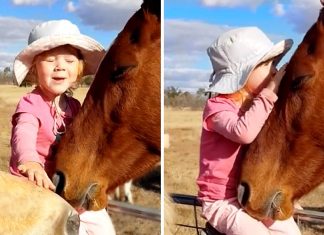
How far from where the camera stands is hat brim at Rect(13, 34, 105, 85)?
1725 mm

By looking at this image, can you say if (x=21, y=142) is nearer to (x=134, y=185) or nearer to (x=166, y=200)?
Answer: (x=166, y=200)

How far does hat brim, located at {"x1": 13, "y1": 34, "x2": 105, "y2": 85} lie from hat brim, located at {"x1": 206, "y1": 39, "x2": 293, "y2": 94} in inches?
14.2

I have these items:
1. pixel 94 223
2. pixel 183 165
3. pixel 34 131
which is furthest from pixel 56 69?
pixel 183 165

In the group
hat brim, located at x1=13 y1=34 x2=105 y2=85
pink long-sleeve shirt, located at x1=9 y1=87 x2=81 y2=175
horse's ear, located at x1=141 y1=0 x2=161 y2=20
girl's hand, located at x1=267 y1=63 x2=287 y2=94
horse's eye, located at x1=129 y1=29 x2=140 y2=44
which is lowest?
pink long-sleeve shirt, located at x1=9 y1=87 x2=81 y2=175

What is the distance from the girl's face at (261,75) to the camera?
5.39 feet

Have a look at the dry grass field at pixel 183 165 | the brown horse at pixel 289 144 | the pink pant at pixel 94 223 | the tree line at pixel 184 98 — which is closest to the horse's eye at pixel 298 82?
the brown horse at pixel 289 144

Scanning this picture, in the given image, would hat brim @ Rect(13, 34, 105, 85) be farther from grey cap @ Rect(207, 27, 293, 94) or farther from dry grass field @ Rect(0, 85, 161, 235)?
grey cap @ Rect(207, 27, 293, 94)

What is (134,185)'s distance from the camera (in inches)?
128

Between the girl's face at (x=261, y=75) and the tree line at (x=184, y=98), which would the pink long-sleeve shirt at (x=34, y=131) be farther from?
the girl's face at (x=261, y=75)

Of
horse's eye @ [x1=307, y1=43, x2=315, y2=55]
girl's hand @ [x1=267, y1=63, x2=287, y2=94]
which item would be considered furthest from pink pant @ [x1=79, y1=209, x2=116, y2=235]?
horse's eye @ [x1=307, y1=43, x2=315, y2=55]

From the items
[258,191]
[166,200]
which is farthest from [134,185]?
[258,191]

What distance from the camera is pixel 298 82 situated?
61.6 inches

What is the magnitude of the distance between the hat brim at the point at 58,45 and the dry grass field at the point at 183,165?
0.26 meters

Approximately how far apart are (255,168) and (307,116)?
182 mm
